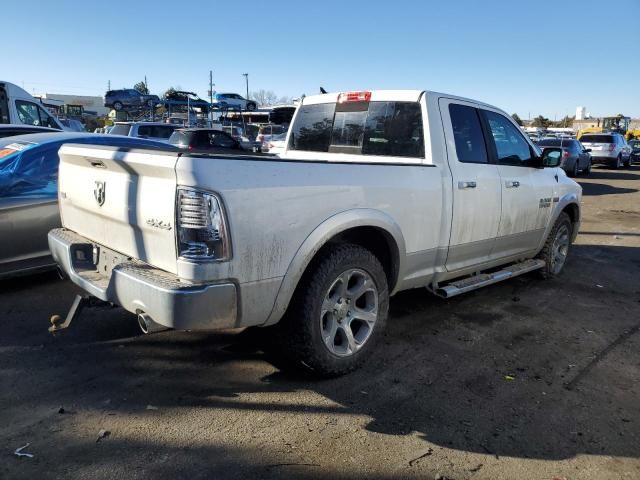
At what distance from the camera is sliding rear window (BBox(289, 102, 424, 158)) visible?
4305 mm

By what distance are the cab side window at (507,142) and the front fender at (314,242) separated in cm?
204

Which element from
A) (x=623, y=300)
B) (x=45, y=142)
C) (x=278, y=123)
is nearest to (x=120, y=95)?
(x=278, y=123)

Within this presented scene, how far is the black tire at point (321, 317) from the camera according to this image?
3199mm

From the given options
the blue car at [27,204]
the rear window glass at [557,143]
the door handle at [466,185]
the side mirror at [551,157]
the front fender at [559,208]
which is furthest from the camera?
the rear window glass at [557,143]

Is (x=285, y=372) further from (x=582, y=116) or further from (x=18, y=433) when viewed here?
(x=582, y=116)

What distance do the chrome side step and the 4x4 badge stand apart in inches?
107

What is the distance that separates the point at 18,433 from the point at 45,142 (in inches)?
137

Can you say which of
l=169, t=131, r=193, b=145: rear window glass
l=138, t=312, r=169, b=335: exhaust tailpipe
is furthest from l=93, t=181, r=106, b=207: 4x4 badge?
l=169, t=131, r=193, b=145: rear window glass

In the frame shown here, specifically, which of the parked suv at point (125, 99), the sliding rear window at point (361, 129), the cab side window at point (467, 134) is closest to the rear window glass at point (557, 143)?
the cab side window at point (467, 134)

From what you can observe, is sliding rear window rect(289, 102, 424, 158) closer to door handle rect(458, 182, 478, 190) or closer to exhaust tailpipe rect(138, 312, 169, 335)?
door handle rect(458, 182, 478, 190)

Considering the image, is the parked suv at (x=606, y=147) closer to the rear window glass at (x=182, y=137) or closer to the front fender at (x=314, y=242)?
the rear window glass at (x=182, y=137)

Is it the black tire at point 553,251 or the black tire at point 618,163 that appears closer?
the black tire at point 553,251

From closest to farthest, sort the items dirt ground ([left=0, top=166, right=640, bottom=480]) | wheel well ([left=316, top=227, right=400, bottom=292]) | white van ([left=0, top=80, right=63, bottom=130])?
dirt ground ([left=0, top=166, right=640, bottom=480]) < wheel well ([left=316, top=227, right=400, bottom=292]) < white van ([left=0, top=80, right=63, bottom=130])

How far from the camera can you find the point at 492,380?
11.8 ft
